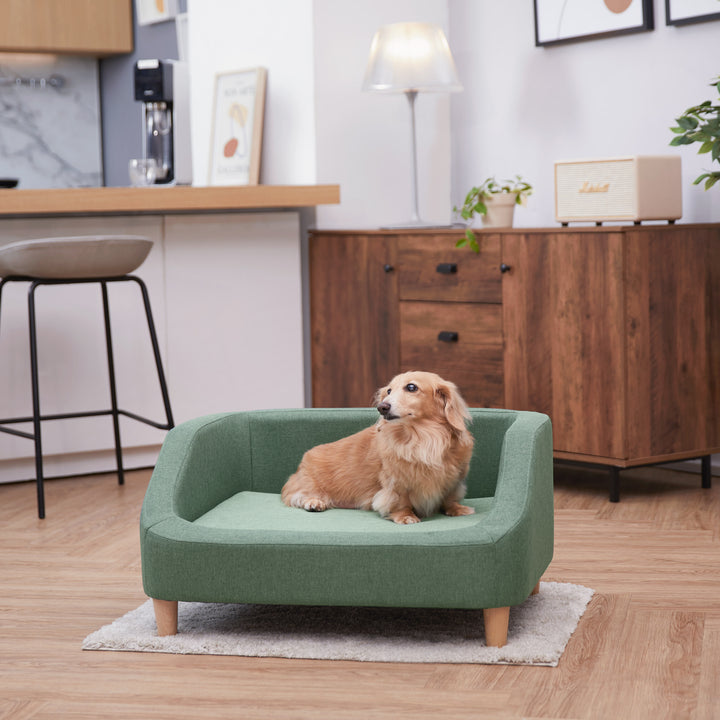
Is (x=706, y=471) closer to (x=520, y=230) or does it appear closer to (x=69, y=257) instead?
(x=520, y=230)

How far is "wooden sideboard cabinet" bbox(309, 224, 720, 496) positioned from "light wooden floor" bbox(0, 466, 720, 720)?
0.44m

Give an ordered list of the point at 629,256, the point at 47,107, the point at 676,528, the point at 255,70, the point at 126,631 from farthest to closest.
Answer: the point at 47,107
the point at 255,70
the point at 629,256
the point at 676,528
the point at 126,631

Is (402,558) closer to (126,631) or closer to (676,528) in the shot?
→ (126,631)

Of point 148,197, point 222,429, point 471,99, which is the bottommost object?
point 222,429

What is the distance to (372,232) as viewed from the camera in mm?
4324

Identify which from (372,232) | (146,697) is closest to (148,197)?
(372,232)

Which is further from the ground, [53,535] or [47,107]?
[47,107]

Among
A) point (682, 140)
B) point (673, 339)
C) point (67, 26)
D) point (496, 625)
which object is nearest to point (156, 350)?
point (673, 339)

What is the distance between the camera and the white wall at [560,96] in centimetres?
402

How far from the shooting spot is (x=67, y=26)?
19.8 feet

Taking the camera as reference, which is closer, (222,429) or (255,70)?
(222,429)

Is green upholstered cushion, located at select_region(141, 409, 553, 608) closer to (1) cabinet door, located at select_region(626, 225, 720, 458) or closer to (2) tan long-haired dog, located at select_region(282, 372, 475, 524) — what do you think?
(2) tan long-haired dog, located at select_region(282, 372, 475, 524)

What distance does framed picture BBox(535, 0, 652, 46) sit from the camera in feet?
13.6

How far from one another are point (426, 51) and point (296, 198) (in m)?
0.75
